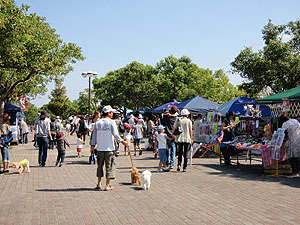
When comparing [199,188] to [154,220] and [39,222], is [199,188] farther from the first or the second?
[39,222]

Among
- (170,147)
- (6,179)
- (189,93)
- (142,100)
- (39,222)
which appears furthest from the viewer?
(142,100)

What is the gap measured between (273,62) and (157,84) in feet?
86.4

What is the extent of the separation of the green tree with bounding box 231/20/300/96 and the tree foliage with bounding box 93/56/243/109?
68.7 feet

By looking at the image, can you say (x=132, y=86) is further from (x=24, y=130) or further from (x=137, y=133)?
(x=137, y=133)

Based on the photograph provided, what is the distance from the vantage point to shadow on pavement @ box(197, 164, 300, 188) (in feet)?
29.8

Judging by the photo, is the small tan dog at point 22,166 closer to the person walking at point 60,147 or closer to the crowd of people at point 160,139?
the crowd of people at point 160,139

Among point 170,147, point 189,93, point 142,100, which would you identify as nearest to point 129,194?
point 170,147

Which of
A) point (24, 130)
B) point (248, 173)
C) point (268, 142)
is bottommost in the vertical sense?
point (248, 173)

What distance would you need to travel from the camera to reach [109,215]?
573 centimetres

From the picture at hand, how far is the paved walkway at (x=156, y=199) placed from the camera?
18.2ft

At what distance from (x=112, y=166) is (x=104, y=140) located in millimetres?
597

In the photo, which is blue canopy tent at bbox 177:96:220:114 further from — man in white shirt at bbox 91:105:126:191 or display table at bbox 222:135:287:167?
man in white shirt at bbox 91:105:126:191

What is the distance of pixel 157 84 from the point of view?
167 ft

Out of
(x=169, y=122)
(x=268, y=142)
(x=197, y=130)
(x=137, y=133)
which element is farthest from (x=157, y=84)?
(x=268, y=142)
